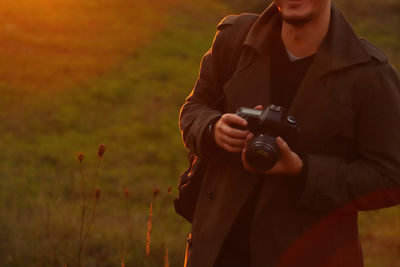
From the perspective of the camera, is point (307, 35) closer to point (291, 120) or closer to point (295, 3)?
point (295, 3)

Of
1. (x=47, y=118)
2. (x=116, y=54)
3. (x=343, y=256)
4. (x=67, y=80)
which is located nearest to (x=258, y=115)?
(x=343, y=256)

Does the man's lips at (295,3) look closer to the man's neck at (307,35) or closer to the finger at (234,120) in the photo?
the man's neck at (307,35)

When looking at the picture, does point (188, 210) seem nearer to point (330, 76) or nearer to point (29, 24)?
point (330, 76)

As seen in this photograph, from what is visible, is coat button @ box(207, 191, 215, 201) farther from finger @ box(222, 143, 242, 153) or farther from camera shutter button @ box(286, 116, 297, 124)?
camera shutter button @ box(286, 116, 297, 124)

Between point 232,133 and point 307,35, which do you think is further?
point 307,35

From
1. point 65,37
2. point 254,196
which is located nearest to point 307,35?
point 254,196

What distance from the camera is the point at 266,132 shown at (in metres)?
2.21

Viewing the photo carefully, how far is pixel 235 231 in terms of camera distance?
2.43 m

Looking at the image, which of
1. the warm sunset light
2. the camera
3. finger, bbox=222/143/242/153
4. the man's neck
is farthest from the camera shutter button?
the warm sunset light

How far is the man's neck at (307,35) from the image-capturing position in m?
2.37

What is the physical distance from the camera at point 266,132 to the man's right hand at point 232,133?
42 millimetres

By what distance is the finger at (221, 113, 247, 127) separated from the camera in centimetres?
219

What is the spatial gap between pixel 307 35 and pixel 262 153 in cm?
58

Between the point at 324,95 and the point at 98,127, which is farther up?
the point at 324,95
